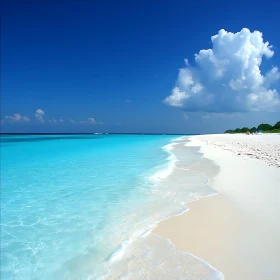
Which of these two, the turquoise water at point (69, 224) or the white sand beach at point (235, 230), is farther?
the turquoise water at point (69, 224)

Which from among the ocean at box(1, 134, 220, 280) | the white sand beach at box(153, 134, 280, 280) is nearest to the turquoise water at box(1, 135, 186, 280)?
the ocean at box(1, 134, 220, 280)

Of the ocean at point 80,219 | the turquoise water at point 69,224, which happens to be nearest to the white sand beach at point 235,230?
the ocean at point 80,219

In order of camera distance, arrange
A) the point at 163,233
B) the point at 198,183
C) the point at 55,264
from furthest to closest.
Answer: the point at 198,183 → the point at 163,233 → the point at 55,264

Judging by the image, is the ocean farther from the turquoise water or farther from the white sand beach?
the white sand beach

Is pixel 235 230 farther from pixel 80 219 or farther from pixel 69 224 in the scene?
pixel 69 224

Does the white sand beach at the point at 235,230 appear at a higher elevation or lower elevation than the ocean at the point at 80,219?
higher

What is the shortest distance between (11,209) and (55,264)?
327 cm

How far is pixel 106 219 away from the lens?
4.71 meters

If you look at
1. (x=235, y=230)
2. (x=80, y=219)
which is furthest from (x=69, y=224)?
(x=235, y=230)

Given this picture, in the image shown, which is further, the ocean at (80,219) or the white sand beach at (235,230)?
the ocean at (80,219)

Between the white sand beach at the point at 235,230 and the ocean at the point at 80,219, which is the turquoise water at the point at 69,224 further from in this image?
the white sand beach at the point at 235,230

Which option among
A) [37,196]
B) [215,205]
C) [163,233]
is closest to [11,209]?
[37,196]

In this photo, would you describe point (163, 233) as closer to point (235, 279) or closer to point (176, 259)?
point (176, 259)

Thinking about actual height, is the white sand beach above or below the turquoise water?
above
